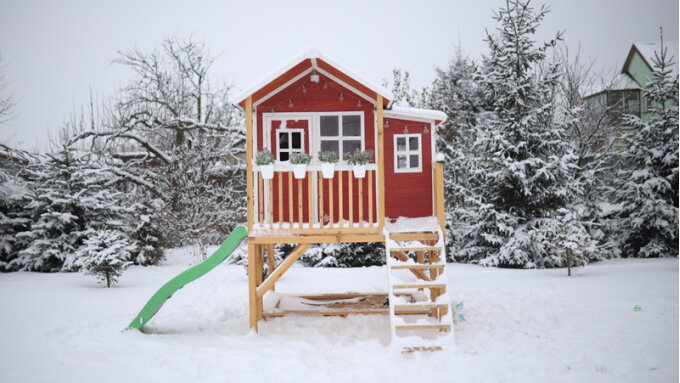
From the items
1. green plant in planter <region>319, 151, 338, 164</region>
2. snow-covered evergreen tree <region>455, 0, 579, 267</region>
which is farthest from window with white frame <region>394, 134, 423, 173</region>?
snow-covered evergreen tree <region>455, 0, 579, 267</region>

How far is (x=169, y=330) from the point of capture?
8133 mm

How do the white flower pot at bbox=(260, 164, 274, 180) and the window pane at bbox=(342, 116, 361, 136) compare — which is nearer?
the white flower pot at bbox=(260, 164, 274, 180)

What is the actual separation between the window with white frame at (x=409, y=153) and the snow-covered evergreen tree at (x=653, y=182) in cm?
1043

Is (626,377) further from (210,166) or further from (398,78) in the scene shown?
(398,78)

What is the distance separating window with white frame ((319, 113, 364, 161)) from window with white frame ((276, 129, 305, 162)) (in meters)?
0.37

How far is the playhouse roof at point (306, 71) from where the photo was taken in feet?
25.0

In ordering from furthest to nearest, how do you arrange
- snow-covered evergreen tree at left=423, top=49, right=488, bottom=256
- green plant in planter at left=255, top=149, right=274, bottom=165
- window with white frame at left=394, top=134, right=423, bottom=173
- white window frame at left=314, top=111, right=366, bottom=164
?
snow-covered evergreen tree at left=423, top=49, right=488, bottom=256
window with white frame at left=394, top=134, right=423, bottom=173
white window frame at left=314, top=111, right=366, bottom=164
green plant in planter at left=255, top=149, right=274, bottom=165

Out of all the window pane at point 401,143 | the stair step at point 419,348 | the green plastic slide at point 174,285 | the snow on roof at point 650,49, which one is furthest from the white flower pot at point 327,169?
the snow on roof at point 650,49

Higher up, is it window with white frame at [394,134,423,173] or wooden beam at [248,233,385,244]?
window with white frame at [394,134,423,173]

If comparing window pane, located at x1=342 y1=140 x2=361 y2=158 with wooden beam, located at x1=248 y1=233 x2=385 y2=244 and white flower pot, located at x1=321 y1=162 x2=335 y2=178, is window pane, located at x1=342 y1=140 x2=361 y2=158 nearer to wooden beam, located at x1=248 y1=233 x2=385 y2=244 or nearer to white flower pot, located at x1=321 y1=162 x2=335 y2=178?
white flower pot, located at x1=321 y1=162 x2=335 y2=178

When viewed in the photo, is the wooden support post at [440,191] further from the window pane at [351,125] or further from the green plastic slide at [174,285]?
the green plastic slide at [174,285]

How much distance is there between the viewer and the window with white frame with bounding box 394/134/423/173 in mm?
9102

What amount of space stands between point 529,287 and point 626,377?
601 centimetres

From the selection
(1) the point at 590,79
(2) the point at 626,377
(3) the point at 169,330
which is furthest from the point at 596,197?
(3) the point at 169,330
